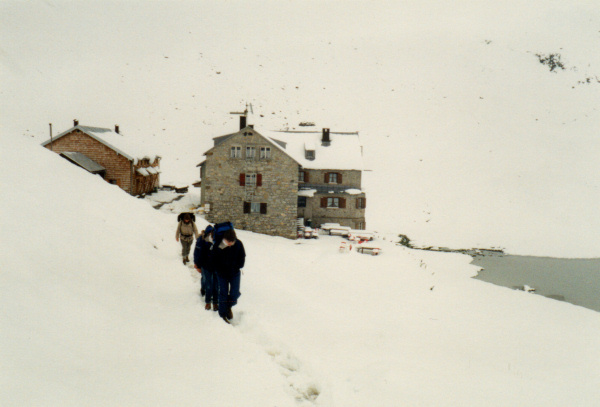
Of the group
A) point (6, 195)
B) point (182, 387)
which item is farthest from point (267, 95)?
point (182, 387)

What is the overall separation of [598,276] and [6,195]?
3300cm

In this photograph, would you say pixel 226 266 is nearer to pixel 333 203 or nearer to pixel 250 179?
pixel 250 179

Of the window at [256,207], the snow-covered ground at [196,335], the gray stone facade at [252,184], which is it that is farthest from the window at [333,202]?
the snow-covered ground at [196,335]

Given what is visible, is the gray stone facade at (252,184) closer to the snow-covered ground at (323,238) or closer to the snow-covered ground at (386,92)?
the snow-covered ground at (323,238)

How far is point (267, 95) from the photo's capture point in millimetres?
65625

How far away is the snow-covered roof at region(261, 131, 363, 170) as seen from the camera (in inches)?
1271

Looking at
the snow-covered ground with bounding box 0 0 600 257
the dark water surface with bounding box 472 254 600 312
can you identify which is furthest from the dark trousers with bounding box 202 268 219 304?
the snow-covered ground with bounding box 0 0 600 257

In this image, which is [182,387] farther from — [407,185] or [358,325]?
[407,185]

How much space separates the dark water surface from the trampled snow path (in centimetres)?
1889

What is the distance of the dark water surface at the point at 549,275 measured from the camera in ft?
68.1

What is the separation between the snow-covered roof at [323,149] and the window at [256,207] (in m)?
5.37

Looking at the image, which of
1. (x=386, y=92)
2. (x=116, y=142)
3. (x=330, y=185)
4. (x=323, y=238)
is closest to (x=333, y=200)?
(x=330, y=185)

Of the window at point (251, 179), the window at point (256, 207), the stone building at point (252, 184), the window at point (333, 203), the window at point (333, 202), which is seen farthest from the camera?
the window at point (333, 203)

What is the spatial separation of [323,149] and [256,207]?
9.27 m
